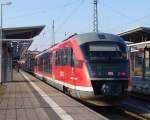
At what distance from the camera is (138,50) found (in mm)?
26250

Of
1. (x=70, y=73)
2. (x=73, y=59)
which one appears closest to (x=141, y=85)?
(x=70, y=73)

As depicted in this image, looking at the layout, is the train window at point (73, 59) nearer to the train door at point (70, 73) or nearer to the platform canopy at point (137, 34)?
the train door at point (70, 73)

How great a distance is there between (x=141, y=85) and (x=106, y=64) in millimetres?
8313

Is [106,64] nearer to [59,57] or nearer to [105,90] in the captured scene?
[105,90]

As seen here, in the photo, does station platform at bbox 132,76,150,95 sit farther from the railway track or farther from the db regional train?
the db regional train

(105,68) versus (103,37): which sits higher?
(103,37)

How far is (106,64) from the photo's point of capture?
1791 cm

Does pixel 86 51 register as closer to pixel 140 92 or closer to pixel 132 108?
pixel 132 108

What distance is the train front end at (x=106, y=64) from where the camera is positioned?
17.4 metres

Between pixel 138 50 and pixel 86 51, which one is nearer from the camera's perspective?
pixel 86 51

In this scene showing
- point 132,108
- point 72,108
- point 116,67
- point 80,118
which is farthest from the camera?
point 132,108

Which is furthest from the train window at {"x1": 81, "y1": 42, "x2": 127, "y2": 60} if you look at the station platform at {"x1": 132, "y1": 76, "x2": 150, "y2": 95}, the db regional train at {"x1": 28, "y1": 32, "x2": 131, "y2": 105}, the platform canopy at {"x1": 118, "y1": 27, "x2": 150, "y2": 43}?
the platform canopy at {"x1": 118, "y1": 27, "x2": 150, "y2": 43}

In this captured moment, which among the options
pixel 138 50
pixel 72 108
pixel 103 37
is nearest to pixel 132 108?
pixel 103 37

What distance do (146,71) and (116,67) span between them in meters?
8.22
